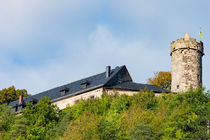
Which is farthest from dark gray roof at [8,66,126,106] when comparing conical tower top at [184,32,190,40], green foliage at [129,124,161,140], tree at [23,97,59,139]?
green foliage at [129,124,161,140]

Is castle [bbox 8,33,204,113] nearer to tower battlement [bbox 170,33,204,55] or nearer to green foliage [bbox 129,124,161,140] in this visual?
tower battlement [bbox 170,33,204,55]

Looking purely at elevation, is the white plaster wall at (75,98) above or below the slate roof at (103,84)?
A: below

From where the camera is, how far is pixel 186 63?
5103 cm

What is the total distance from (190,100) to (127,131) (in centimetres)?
594

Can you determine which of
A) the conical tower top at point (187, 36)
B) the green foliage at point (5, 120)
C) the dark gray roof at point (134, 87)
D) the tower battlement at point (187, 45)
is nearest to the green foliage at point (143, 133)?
the dark gray roof at point (134, 87)

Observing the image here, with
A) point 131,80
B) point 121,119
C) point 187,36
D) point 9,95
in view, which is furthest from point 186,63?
point 9,95

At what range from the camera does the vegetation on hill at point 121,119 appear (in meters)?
34.4

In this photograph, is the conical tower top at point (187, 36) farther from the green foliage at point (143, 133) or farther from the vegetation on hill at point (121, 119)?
the green foliage at point (143, 133)

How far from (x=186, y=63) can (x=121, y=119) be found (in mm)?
13709

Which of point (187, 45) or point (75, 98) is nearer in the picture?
point (187, 45)

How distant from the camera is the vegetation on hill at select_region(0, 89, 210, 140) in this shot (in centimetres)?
3441

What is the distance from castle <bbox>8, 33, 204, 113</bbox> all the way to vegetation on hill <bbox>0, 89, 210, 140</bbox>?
7.88 ft

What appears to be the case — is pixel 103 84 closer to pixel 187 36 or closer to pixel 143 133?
pixel 187 36

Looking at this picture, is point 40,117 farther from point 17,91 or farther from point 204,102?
point 17,91
